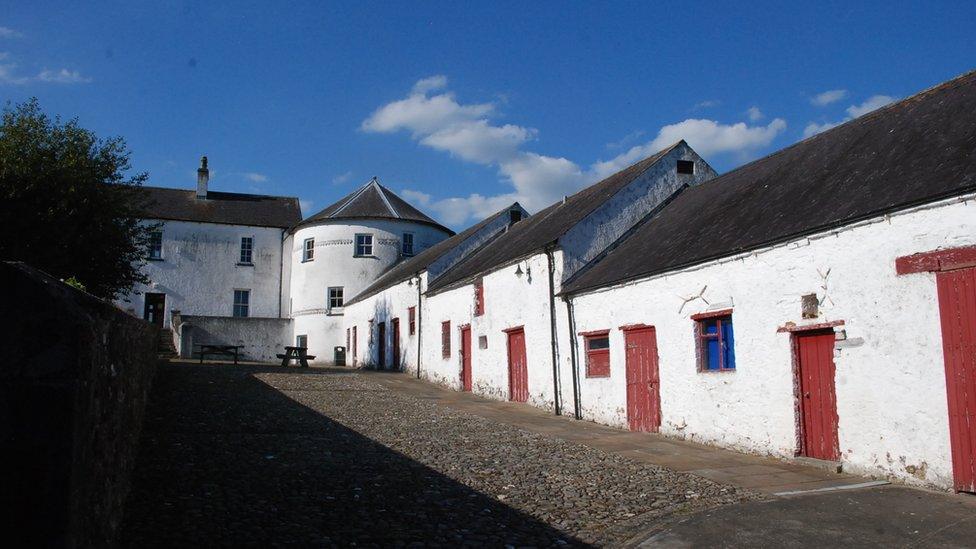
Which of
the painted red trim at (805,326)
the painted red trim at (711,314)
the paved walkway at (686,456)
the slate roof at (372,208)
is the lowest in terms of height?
the paved walkway at (686,456)

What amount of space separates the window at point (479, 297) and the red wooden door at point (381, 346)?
1013 cm

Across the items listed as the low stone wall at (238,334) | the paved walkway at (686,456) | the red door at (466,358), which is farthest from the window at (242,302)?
the paved walkway at (686,456)

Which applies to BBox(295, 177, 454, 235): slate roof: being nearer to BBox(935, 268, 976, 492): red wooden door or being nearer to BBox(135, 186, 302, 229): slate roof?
BBox(135, 186, 302, 229): slate roof

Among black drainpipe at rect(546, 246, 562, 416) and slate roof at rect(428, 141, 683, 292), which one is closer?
black drainpipe at rect(546, 246, 562, 416)

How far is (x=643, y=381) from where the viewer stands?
538 inches

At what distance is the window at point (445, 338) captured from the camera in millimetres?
23719

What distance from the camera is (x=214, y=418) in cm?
1210

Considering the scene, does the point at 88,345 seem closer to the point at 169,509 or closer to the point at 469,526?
the point at 169,509

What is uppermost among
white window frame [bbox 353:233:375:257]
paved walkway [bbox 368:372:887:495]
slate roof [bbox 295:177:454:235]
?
slate roof [bbox 295:177:454:235]

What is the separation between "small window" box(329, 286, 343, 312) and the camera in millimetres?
36344

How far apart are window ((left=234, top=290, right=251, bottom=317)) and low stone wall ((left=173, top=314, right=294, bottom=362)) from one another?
3.15 metres

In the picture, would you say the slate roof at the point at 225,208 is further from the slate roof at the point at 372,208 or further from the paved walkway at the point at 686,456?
the paved walkway at the point at 686,456

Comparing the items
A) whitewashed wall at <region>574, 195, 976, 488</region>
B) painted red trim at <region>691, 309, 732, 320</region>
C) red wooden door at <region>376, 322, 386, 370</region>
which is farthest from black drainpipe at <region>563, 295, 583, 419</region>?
red wooden door at <region>376, 322, 386, 370</region>

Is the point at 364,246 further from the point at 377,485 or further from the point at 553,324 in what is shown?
the point at 377,485
